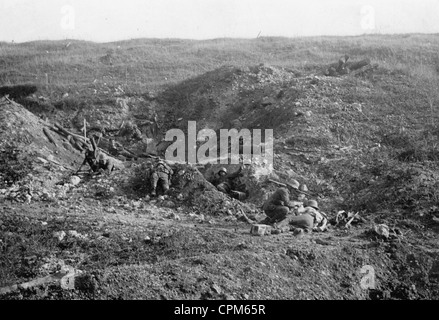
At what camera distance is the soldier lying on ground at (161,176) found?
955cm

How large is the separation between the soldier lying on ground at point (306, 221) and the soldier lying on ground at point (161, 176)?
234cm

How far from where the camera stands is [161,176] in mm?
9648

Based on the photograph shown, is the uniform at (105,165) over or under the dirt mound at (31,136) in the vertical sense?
under

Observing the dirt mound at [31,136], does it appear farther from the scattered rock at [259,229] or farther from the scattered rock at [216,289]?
the scattered rock at [216,289]

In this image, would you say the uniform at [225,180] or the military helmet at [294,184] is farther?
the uniform at [225,180]

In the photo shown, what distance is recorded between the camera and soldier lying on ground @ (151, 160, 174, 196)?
9.55 m

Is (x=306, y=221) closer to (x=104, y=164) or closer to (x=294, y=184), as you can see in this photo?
(x=294, y=184)

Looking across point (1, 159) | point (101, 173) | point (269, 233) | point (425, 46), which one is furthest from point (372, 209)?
point (425, 46)

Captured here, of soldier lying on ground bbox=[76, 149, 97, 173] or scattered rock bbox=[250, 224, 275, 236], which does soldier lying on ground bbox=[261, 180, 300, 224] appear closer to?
scattered rock bbox=[250, 224, 275, 236]

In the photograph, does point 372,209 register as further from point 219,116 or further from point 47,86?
point 47,86

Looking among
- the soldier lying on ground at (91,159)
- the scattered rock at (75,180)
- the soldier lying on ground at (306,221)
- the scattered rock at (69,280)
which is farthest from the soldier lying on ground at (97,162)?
the scattered rock at (69,280)

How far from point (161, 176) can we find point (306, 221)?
2.75 m

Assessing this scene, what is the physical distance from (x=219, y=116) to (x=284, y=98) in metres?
2.00

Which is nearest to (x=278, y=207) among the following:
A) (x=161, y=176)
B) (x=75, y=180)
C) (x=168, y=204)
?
(x=168, y=204)
